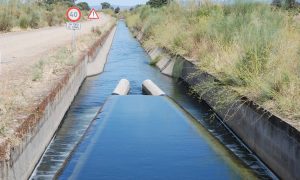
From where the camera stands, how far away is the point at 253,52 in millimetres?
11680

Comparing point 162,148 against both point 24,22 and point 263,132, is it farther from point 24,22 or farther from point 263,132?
point 24,22

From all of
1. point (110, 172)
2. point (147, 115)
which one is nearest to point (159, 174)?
point (110, 172)

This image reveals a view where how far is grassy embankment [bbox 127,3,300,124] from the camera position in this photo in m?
9.47

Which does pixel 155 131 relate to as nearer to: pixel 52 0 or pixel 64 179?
pixel 64 179

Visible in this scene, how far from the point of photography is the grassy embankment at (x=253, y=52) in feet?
31.1

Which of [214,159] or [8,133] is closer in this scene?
[8,133]

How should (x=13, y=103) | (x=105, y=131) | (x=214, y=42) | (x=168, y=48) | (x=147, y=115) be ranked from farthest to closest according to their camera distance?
(x=168, y=48)
(x=214, y=42)
(x=147, y=115)
(x=105, y=131)
(x=13, y=103)

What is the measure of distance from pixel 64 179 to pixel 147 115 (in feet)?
15.4

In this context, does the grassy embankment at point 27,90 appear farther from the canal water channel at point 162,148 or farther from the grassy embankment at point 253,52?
the grassy embankment at point 253,52

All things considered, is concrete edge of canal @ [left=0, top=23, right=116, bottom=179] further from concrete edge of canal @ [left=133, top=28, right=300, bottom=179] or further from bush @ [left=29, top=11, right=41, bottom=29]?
bush @ [left=29, top=11, right=41, bottom=29]

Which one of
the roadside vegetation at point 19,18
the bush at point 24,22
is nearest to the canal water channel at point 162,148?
the roadside vegetation at point 19,18

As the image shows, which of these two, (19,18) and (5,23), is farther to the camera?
(19,18)

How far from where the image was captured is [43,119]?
955 centimetres

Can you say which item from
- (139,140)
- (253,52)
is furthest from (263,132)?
(253,52)
